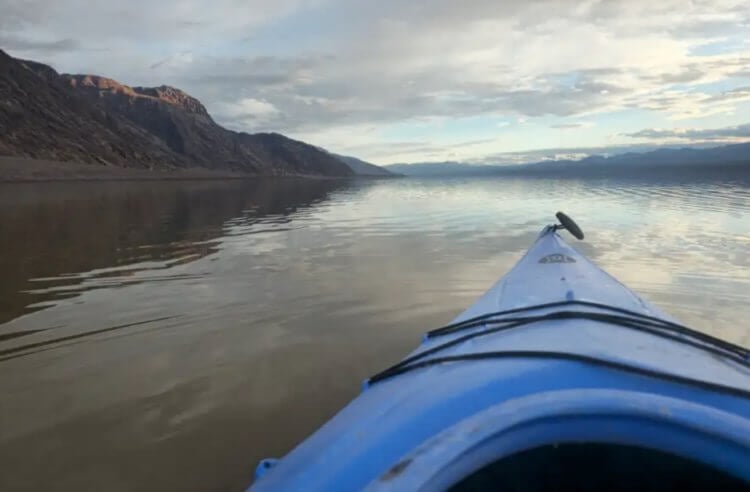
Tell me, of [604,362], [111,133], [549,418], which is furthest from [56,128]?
[549,418]

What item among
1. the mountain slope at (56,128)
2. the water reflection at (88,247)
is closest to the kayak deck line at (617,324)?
the water reflection at (88,247)

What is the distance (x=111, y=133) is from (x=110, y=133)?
45 centimetres

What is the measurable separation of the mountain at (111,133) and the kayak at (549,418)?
70455 millimetres

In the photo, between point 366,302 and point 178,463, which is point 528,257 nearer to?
point 366,302

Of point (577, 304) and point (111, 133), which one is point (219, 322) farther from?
point (111, 133)

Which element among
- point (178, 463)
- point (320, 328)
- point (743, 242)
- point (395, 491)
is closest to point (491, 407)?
point (395, 491)

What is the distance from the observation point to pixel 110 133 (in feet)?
290

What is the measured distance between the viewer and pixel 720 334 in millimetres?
5812

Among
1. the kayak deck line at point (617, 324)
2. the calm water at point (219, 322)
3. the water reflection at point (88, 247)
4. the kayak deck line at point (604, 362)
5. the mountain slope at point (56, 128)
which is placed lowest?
the calm water at point (219, 322)

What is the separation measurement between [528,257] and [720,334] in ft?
7.43

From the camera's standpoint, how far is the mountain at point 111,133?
69.8 m

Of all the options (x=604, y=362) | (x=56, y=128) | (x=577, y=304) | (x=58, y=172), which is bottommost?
(x=577, y=304)

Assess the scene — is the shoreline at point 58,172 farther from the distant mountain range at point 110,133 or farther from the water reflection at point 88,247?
the water reflection at point 88,247

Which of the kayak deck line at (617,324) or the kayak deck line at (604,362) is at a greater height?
the kayak deck line at (604,362)
